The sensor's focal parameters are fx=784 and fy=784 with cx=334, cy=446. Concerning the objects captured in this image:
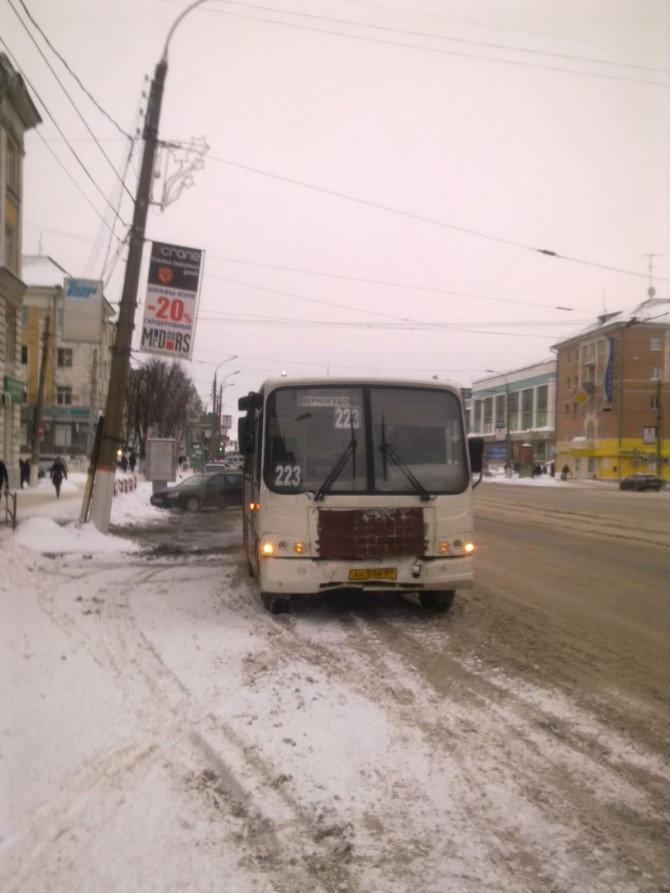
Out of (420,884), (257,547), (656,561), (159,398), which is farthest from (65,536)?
(159,398)

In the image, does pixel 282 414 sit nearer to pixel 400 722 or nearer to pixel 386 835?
pixel 400 722

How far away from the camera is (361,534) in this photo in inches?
320

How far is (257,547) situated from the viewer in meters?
8.92

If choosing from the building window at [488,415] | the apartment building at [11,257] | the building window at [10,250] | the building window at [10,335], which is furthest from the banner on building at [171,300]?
the building window at [488,415]

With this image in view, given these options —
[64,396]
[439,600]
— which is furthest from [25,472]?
[64,396]

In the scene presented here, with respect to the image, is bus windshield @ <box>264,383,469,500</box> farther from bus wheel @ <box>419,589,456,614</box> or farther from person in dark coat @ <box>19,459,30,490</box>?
person in dark coat @ <box>19,459,30,490</box>

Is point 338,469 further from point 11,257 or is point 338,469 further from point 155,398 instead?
point 155,398

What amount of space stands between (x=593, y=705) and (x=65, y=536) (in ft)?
37.1

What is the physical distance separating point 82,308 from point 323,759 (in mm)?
13053

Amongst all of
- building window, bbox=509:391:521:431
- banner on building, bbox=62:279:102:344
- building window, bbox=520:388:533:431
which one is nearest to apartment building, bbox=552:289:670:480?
building window, bbox=520:388:533:431

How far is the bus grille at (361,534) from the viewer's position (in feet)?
26.6

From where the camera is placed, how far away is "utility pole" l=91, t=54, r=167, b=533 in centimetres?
1532

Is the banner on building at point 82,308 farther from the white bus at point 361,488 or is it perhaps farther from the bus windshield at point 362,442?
the bus windshield at point 362,442

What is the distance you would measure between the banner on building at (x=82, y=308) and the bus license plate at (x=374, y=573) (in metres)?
9.75
